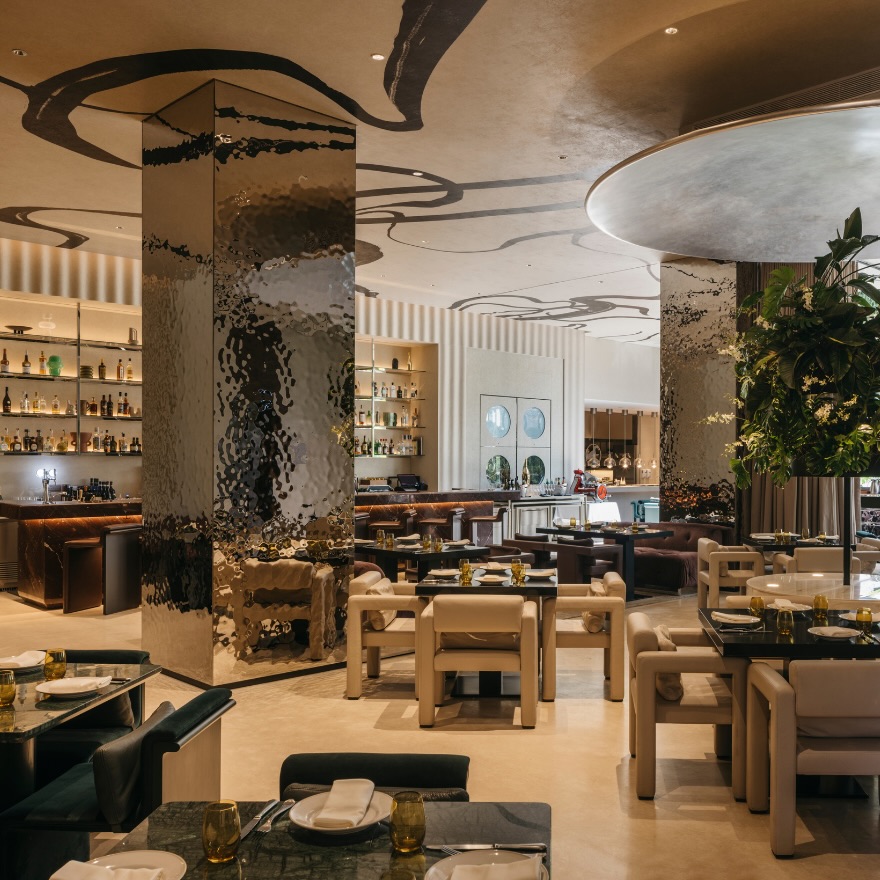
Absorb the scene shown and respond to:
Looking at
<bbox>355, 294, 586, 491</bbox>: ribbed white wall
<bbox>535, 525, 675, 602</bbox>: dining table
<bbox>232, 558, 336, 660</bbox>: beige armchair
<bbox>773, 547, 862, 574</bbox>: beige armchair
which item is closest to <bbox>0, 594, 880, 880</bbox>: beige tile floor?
<bbox>232, 558, 336, 660</bbox>: beige armchair

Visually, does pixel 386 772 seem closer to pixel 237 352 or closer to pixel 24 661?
pixel 24 661

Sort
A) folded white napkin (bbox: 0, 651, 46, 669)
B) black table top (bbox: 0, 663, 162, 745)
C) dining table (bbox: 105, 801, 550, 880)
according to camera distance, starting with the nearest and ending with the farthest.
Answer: dining table (bbox: 105, 801, 550, 880), black table top (bbox: 0, 663, 162, 745), folded white napkin (bbox: 0, 651, 46, 669)

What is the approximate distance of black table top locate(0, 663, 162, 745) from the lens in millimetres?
2771

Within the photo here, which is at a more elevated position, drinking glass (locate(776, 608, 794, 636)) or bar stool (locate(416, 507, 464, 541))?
drinking glass (locate(776, 608, 794, 636))

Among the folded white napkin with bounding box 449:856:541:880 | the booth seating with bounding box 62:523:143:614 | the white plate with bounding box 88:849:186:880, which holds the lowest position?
the booth seating with bounding box 62:523:143:614

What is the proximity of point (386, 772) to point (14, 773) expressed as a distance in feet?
4.48

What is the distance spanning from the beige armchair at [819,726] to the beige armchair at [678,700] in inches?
18.9

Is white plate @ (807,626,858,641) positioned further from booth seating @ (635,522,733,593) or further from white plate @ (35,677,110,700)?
booth seating @ (635,522,733,593)

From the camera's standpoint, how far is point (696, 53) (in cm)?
535

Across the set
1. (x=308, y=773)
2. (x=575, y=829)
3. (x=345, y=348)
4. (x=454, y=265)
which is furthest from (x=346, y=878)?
(x=454, y=265)

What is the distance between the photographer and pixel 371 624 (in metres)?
5.77

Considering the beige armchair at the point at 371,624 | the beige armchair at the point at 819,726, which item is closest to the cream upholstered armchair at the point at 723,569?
the beige armchair at the point at 371,624

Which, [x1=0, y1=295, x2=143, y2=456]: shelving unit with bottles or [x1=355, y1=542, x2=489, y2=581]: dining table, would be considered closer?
[x1=355, y1=542, x2=489, y2=581]: dining table

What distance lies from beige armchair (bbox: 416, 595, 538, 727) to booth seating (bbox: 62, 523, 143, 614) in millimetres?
4827
